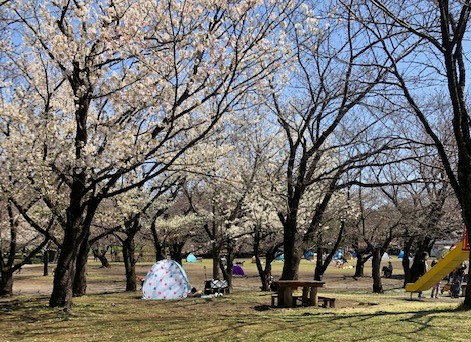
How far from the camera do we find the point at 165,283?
18.9 metres

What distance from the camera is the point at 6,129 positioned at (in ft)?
45.7

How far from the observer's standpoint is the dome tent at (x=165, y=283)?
1844 centimetres

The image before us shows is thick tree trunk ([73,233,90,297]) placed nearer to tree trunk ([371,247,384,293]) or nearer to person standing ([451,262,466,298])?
tree trunk ([371,247,384,293])

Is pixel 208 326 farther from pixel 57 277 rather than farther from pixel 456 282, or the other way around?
pixel 456 282

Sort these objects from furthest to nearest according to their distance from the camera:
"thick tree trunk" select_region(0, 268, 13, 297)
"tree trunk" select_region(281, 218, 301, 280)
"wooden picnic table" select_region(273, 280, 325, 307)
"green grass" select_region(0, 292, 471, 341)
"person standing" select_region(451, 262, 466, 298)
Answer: "thick tree trunk" select_region(0, 268, 13, 297), "person standing" select_region(451, 262, 466, 298), "tree trunk" select_region(281, 218, 301, 280), "wooden picnic table" select_region(273, 280, 325, 307), "green grass" select_region(0, 292, 471, 341)

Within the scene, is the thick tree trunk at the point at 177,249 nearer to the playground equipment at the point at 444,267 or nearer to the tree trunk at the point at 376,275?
the tree trunk at the point at 376,275

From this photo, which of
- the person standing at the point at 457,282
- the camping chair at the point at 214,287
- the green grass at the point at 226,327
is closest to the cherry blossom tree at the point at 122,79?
the green grass at the point at 226,327

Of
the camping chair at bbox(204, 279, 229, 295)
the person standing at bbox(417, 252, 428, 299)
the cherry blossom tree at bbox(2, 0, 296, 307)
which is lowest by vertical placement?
the camping chair at bbox(204, 279, 229, 295)

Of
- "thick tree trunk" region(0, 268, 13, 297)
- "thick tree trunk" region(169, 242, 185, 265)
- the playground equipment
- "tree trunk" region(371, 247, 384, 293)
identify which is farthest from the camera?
"thick tree trunk" region(169, 242, 185, 265)

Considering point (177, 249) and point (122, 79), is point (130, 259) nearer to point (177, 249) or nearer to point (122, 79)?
point (177, 249)

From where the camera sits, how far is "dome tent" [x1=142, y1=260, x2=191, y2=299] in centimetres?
1844

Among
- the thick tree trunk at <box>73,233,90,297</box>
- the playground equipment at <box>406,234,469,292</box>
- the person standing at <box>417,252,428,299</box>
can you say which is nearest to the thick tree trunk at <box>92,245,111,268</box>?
the thick tree trunk at <box>73,233,90,297</box>

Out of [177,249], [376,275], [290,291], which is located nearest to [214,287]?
[290,291]

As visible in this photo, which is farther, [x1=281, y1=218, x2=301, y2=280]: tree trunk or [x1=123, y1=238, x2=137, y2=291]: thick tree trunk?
[x1=123, y1=238, x2=137, y2=291]: thick tree trunk
